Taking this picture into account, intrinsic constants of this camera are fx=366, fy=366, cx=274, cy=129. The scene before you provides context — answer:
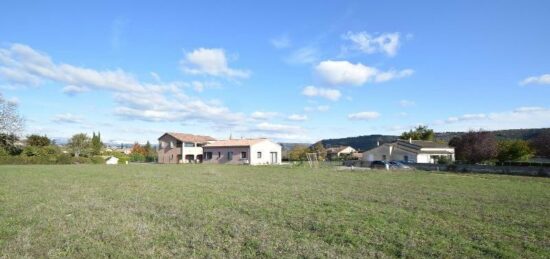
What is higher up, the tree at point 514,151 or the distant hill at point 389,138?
the distant hill at point 389,138

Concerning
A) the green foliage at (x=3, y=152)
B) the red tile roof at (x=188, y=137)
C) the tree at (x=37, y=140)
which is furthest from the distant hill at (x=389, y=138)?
the green foliage at (x=3, y=152)

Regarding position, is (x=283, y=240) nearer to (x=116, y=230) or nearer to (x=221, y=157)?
(x=116, y=230)

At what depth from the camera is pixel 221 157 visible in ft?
185

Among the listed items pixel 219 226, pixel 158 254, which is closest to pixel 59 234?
pixel 158 254

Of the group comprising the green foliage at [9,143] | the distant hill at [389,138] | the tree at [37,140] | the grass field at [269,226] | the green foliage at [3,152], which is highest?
the distant hill at [389,138]

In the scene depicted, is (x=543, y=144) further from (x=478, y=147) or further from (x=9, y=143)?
(x=9, y=143)

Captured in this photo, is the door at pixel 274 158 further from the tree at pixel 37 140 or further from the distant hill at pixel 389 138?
the distant hill at pixel 389 138

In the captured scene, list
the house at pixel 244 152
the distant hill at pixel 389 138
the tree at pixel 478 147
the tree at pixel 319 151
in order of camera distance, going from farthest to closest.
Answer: the distant hill at pixel 389 138, the tree at pixel 319 151, the house at pixel 244 152, the tree at pixel 478 147

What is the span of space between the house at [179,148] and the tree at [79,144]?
632 inches

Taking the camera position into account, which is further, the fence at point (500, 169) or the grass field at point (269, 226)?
the fence at point (500, 169)

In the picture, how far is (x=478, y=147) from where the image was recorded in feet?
144

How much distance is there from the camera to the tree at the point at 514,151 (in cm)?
4631

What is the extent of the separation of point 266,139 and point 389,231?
49489 mm

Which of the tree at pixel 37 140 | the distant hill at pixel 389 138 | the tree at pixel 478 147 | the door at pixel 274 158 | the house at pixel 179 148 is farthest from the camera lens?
the distant hill at pixel 389 138
